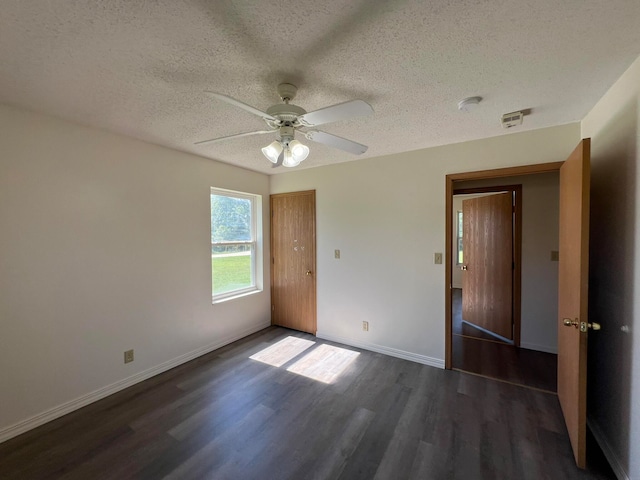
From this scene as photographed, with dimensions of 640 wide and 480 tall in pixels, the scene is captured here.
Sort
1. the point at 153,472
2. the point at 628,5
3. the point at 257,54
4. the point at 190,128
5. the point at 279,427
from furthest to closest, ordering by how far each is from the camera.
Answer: the point at 190,128
the point at 279,427
the point at 153,472
the point at 257,54
the point at 628,5

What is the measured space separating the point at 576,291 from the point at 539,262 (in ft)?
5.79

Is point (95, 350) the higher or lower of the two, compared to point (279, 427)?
higher

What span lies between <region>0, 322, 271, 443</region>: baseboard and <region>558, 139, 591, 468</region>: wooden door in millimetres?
3293

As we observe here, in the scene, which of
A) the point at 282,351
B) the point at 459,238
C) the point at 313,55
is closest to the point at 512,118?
the point at 313,55

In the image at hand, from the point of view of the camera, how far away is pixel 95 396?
2252 mm

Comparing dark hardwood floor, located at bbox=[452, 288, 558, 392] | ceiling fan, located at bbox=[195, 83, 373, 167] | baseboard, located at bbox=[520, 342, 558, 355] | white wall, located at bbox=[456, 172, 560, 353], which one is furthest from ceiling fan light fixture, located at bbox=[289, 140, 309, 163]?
baseboard, located at bbox=[520, 342, 558, 355]

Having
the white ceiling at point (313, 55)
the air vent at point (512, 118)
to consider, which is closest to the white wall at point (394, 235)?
the air vent at point (512, 118)

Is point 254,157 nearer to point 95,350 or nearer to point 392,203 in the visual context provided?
point 392,203

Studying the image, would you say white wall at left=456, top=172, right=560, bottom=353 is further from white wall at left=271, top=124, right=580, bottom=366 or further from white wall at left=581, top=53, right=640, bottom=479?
white wall at left=581, top=53, right=640, bottom=479

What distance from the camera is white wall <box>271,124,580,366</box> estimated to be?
2553 millimetres

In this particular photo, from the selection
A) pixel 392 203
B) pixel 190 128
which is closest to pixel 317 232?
pixel 392 203

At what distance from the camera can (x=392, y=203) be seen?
3.01 meters

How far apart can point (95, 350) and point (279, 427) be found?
1.72 meters

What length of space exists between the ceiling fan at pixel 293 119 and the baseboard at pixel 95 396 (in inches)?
95.2
